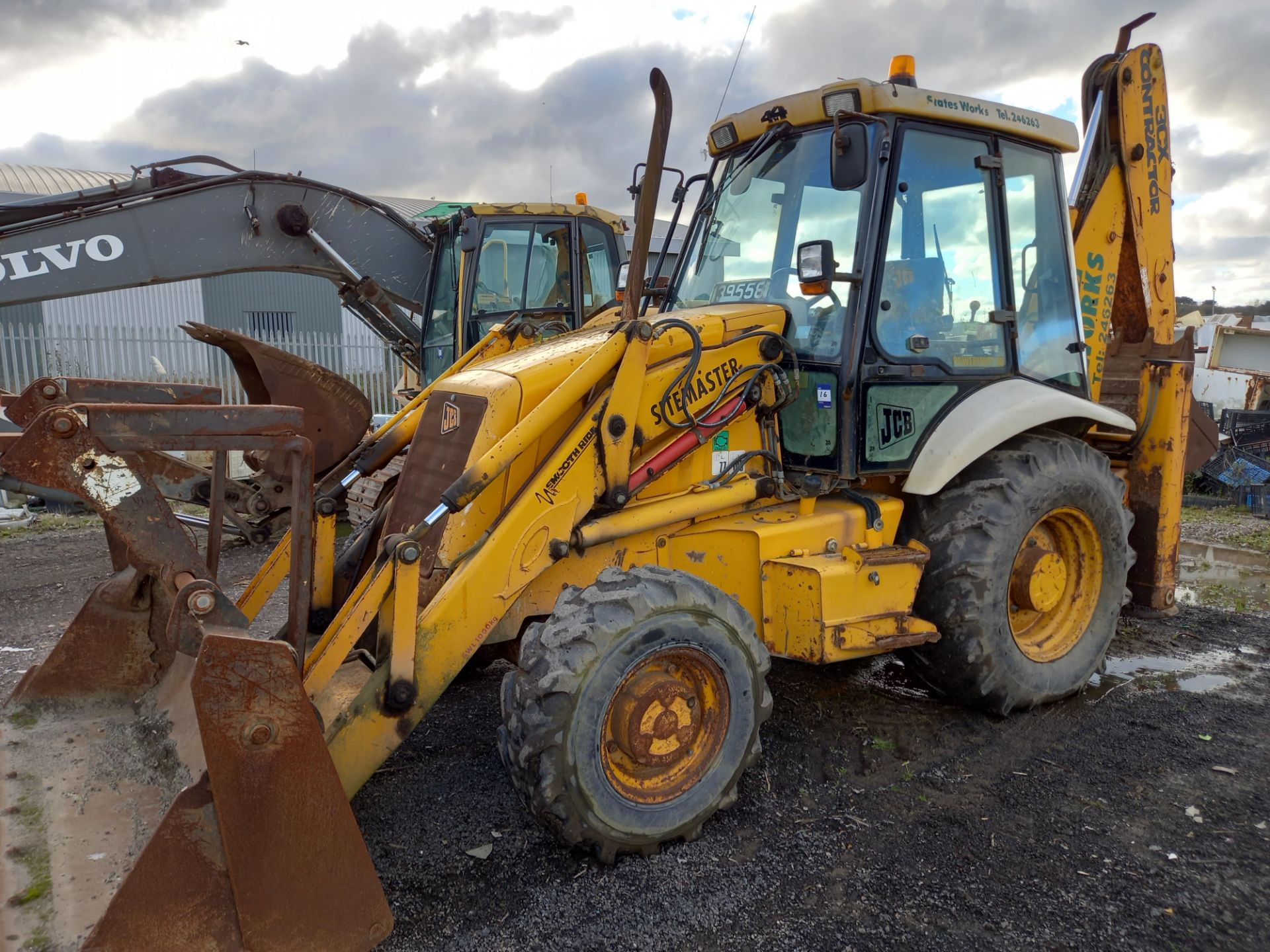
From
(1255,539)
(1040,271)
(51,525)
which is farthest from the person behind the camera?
(51,525)

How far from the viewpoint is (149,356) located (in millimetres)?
13750

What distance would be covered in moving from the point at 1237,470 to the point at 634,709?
9709 millimetres

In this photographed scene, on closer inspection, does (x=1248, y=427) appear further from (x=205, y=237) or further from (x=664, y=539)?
(x=205, y=237)

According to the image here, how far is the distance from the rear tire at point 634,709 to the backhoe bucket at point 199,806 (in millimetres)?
583

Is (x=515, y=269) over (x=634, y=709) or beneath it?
over

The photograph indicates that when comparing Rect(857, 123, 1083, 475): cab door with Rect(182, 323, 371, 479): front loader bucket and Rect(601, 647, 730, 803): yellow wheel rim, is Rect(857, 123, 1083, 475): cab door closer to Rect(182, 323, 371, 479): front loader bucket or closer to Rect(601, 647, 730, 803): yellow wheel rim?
Rect(601, 647, 730, 803): yellow wheel rim

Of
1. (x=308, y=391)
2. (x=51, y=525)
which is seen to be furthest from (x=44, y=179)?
(x=308, y=391)

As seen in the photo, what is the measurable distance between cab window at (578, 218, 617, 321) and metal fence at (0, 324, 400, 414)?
3.91 metres

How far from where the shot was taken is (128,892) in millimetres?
2262

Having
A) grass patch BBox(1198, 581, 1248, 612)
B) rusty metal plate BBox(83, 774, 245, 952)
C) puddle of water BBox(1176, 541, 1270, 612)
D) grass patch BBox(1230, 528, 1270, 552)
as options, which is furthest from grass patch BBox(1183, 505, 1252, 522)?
rusty metal plate BBox(83, 774, 245, 952)

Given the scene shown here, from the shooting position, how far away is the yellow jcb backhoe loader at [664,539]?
8.09 feet

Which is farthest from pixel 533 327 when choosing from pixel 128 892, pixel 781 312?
pixel 128 892

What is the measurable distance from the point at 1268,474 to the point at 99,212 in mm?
10940

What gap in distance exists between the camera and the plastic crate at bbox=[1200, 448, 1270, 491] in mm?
9883
